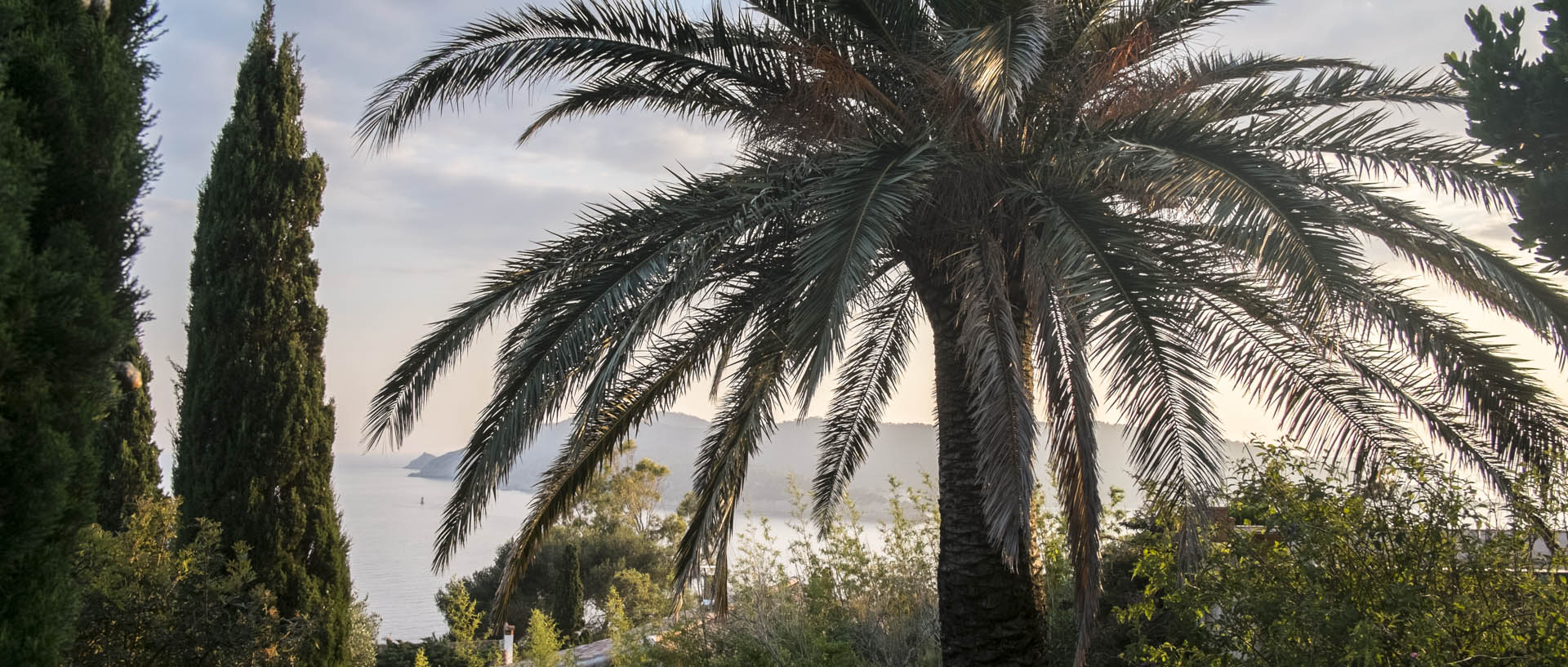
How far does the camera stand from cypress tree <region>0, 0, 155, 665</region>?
3.24m

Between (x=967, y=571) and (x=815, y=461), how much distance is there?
9.06ft

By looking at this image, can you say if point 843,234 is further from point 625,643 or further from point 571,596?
point 571,596

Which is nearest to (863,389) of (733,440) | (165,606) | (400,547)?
(733,440)

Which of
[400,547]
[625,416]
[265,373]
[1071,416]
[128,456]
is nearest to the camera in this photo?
[1071,416]

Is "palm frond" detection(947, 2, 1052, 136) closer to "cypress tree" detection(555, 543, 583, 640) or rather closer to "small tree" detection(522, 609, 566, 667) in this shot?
"small tree" detection(522, 609, 566, 667)

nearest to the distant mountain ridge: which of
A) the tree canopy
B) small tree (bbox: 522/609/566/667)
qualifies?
small tree (bbox: 522/609/566/667)

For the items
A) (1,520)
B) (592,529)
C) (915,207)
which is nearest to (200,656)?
(1,520)

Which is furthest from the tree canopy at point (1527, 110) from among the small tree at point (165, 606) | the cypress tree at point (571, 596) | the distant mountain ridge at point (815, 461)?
the cypress tree at point (571, 596)

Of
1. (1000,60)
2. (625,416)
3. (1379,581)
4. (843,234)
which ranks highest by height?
(1000,60)

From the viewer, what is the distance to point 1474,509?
142 inches

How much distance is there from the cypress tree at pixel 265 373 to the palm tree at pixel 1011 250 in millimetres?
2320

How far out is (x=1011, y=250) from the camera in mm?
5750

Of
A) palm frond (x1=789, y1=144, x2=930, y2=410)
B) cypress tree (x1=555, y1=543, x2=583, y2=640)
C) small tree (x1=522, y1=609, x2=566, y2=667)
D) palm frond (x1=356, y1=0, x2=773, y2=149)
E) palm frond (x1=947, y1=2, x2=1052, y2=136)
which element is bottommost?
cypress tree (x1=555, y1=543, x2=583, y2=640)

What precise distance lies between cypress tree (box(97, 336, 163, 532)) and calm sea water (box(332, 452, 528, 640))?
2.05m
